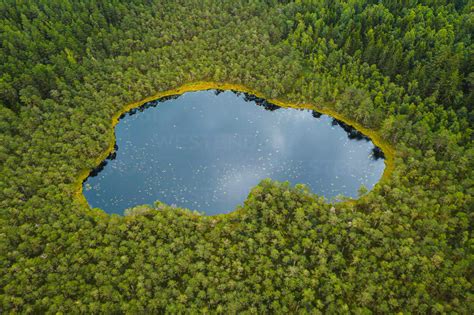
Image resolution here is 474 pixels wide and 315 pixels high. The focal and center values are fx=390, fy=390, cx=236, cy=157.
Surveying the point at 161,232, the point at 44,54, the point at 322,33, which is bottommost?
the point at 161,232

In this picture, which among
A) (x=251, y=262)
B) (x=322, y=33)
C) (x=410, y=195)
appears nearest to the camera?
(x=251, y=262)

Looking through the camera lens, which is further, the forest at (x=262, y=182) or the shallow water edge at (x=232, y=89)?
the shallow water edge at (x=232, y=89)

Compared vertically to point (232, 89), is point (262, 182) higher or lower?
higher

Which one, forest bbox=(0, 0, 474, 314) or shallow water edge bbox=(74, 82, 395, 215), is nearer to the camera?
forest bbox=(0, 0, 474, 314)

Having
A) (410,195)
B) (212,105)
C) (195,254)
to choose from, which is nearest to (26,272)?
(195,254)

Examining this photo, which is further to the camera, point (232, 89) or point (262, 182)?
point (232, 89)

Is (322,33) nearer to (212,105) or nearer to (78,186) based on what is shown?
(212,105)

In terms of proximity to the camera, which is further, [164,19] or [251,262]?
[164,19]

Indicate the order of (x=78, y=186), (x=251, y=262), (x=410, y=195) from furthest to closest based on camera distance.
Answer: (x=78, y=186) → (x=410, y=195) → (x=251, y=262)
